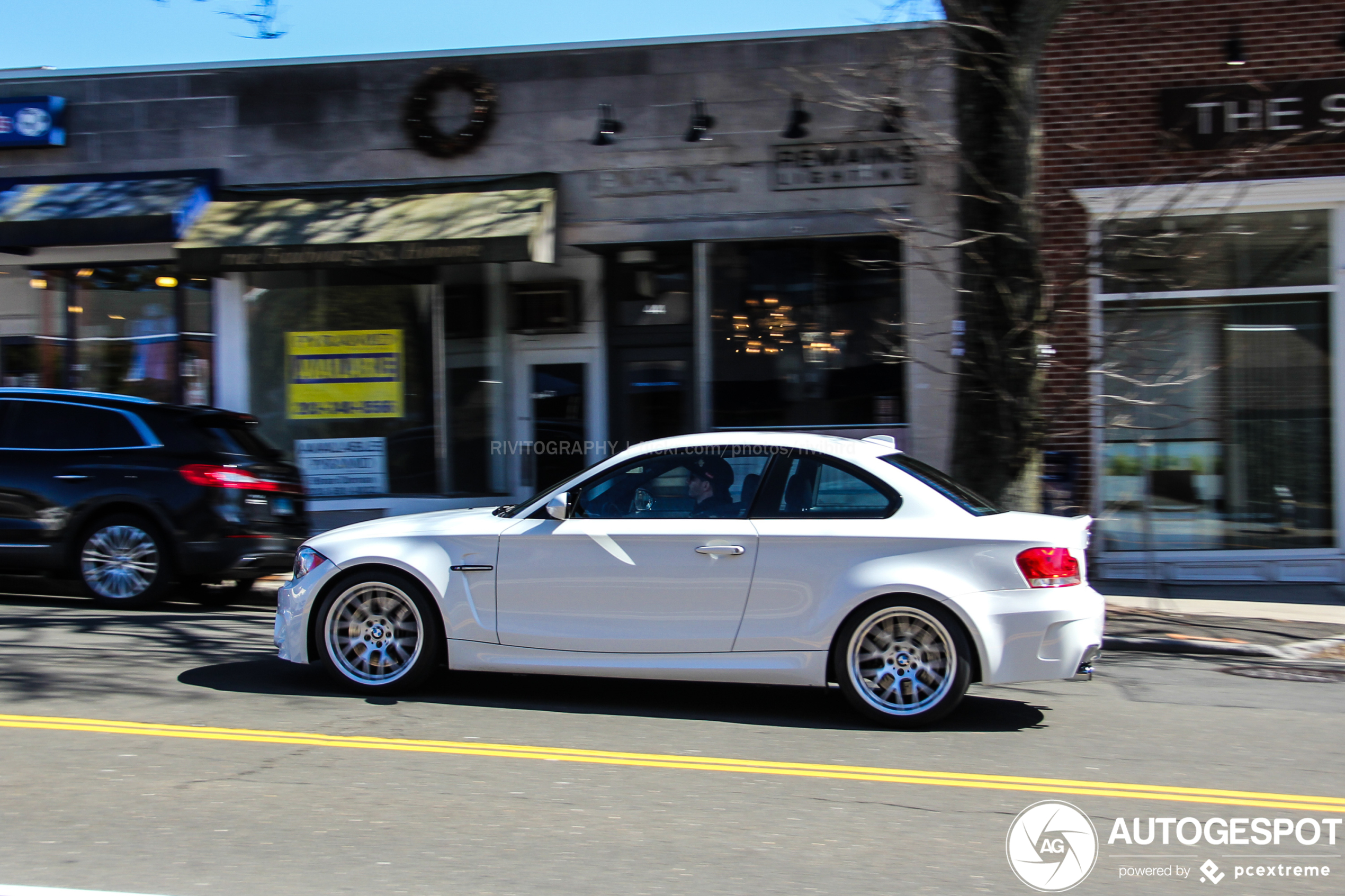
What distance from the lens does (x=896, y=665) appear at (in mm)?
5832

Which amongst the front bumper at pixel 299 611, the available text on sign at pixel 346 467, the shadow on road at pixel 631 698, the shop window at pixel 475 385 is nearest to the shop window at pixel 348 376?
the available text on sign at pixel 346 467

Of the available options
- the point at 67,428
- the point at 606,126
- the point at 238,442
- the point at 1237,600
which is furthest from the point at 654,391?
the point at 1237,600

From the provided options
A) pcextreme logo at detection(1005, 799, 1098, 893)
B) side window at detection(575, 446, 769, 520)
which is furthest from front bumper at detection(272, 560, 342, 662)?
pcextreme logo at detection(1005, 799, 1098, 893)

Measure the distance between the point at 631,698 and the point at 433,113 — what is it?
9.22 metres

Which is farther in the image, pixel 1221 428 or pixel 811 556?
pixel 1221 428

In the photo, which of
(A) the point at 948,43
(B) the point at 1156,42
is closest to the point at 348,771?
(A) the point at 948,43

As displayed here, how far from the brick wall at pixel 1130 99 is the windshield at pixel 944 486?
19.0 feet

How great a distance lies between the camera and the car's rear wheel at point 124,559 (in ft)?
30.7

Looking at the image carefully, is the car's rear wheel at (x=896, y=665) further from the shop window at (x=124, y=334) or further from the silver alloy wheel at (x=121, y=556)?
the shop window at (x=124, y=334)

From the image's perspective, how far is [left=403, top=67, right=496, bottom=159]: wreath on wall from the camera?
13.4m

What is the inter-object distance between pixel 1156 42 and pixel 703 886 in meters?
10.9

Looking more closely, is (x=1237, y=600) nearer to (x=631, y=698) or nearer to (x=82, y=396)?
(x=631, y=698)

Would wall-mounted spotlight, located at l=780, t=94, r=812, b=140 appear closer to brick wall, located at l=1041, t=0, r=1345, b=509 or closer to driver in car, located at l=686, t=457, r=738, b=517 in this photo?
brick wall, located at l=1041, t=0, r=1345, b=509

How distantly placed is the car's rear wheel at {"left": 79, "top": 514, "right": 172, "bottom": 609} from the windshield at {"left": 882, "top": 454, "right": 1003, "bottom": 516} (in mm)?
6309
